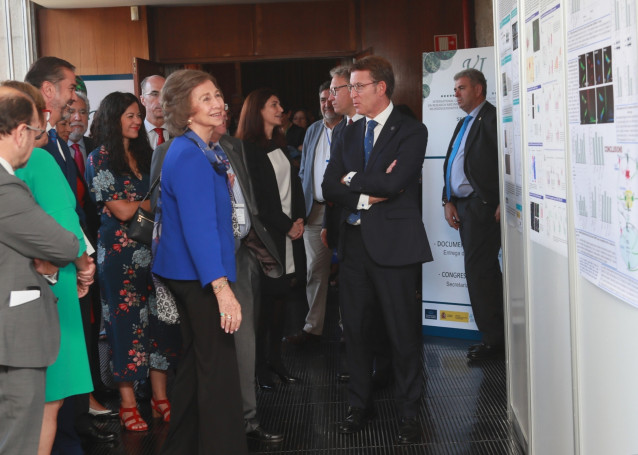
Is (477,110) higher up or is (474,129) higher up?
(477,110)

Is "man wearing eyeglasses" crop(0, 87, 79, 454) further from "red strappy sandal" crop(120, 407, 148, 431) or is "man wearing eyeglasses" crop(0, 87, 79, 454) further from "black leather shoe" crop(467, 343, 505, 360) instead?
"black leather shoe" crop(467, 343, 505, 360)

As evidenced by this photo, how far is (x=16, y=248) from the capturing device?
2.27 metres

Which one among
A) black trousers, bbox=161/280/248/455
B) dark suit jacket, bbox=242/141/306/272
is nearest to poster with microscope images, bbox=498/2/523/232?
dark suit jacket, bbox=242/141/306/272

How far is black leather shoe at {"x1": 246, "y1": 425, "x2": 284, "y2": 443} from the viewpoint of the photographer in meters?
3.63

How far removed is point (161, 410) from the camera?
400cm

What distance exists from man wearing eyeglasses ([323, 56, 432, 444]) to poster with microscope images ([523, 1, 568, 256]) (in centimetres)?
81

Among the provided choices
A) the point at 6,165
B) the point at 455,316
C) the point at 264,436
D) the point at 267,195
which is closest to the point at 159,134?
the point at 267,195

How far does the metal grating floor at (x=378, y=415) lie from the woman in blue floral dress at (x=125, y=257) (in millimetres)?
355

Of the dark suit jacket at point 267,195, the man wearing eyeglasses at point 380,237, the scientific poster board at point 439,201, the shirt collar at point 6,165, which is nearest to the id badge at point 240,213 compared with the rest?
the dark suit jacket at point 267,195

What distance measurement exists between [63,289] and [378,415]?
73.4 inches

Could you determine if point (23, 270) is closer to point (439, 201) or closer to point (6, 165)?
point (6, 165)

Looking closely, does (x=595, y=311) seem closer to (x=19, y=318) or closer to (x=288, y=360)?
(x=19, y=318)

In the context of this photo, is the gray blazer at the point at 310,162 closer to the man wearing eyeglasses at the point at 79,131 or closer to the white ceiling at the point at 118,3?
the man wearing eyeglasses at the point at 79,131

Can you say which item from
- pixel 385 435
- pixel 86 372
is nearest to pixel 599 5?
pixel 86 372
